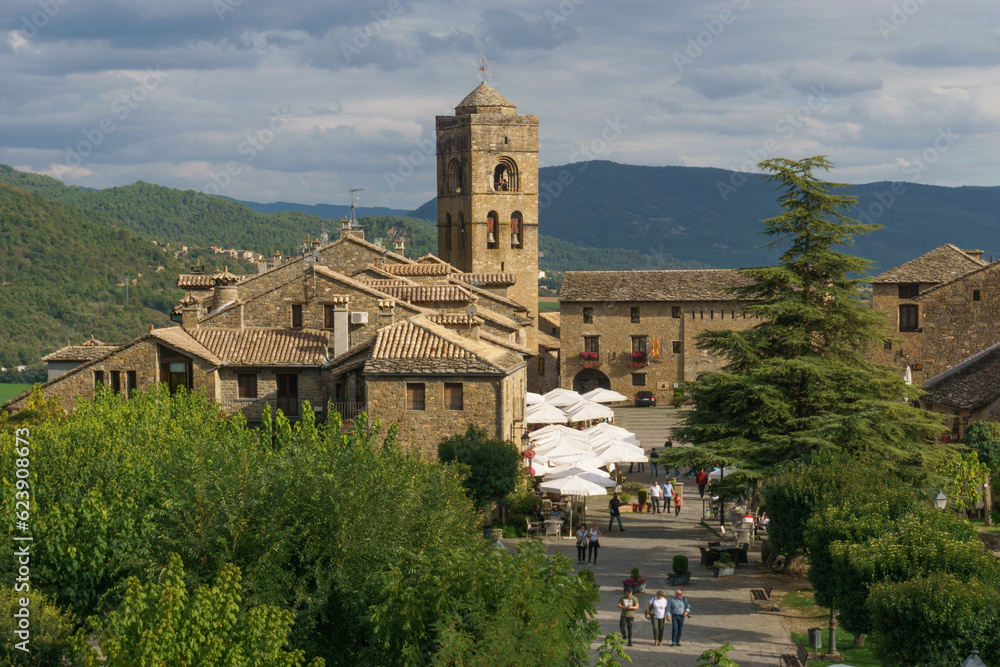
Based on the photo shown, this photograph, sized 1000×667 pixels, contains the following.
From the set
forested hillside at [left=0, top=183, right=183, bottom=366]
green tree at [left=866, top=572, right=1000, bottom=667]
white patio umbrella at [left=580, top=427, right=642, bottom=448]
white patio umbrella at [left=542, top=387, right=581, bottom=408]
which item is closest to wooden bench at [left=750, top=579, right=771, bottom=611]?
green tree at [left=866, top=572, right=1000, bottom=667]

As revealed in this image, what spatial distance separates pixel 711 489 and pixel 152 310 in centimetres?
9064

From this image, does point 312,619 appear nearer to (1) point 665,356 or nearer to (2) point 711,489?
(2) point 711,489

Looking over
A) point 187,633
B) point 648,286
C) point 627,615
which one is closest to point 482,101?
point 648,286

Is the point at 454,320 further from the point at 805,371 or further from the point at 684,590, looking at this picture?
the point at 684,590

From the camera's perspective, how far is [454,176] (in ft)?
258

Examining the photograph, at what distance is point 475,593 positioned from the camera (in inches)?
616

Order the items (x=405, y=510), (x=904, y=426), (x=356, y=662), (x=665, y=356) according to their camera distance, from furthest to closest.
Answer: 1. (x=665, y=356)
2. (x=904, y=426)
3. (x=405, y=510)
4. (x=356, y=662)

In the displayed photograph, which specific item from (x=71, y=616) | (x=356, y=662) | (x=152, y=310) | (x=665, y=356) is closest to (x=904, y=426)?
(x=356, y=662)

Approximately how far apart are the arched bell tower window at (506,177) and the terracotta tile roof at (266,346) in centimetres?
3836

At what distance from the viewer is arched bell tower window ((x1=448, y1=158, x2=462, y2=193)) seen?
78.0 metres

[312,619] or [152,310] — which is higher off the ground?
[152,310]

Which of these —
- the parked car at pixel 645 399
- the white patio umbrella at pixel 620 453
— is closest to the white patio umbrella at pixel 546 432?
the white patio umbrella at pixel 620 453

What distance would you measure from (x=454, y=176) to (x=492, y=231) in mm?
4958

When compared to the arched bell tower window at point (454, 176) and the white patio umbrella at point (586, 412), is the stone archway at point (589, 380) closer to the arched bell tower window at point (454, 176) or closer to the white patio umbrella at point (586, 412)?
the arched bell tower window at point (454, 176)
